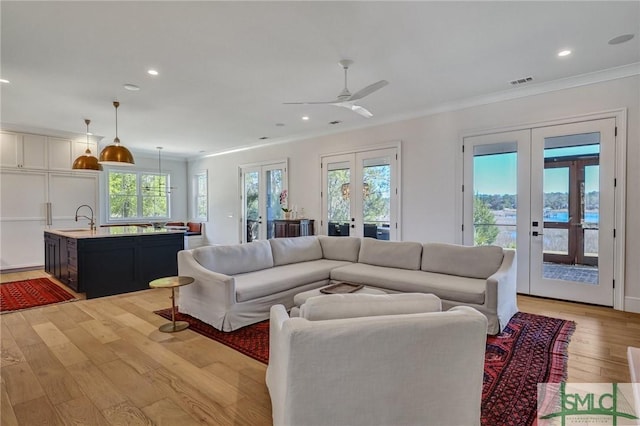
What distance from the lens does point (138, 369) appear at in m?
2.51

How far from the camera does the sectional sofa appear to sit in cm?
323

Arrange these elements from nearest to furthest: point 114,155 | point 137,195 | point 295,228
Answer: point 114,155, point 295,228, point 137,195

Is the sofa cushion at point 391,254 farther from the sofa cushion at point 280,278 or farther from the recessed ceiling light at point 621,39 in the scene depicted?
the recessed ceiling light at point 621,39

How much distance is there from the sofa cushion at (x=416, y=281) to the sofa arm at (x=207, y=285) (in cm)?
145

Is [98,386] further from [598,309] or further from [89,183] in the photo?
[89,183]

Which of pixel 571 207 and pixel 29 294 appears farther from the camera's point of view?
pixel 29 294

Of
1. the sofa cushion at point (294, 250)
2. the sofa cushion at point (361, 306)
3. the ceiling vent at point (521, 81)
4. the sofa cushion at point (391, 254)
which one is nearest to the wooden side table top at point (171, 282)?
the sofa cushion at point (294, 250)

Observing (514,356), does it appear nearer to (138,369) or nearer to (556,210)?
(556,210)

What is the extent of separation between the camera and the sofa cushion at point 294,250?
445 centimetres

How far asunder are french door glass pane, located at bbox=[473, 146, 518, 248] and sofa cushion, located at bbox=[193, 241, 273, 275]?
3.16 m

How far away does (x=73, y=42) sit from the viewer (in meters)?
3.06

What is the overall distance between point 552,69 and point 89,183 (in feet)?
28.1

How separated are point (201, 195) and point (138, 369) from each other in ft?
25.8

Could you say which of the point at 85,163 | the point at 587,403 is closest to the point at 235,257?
the point at 85,163
